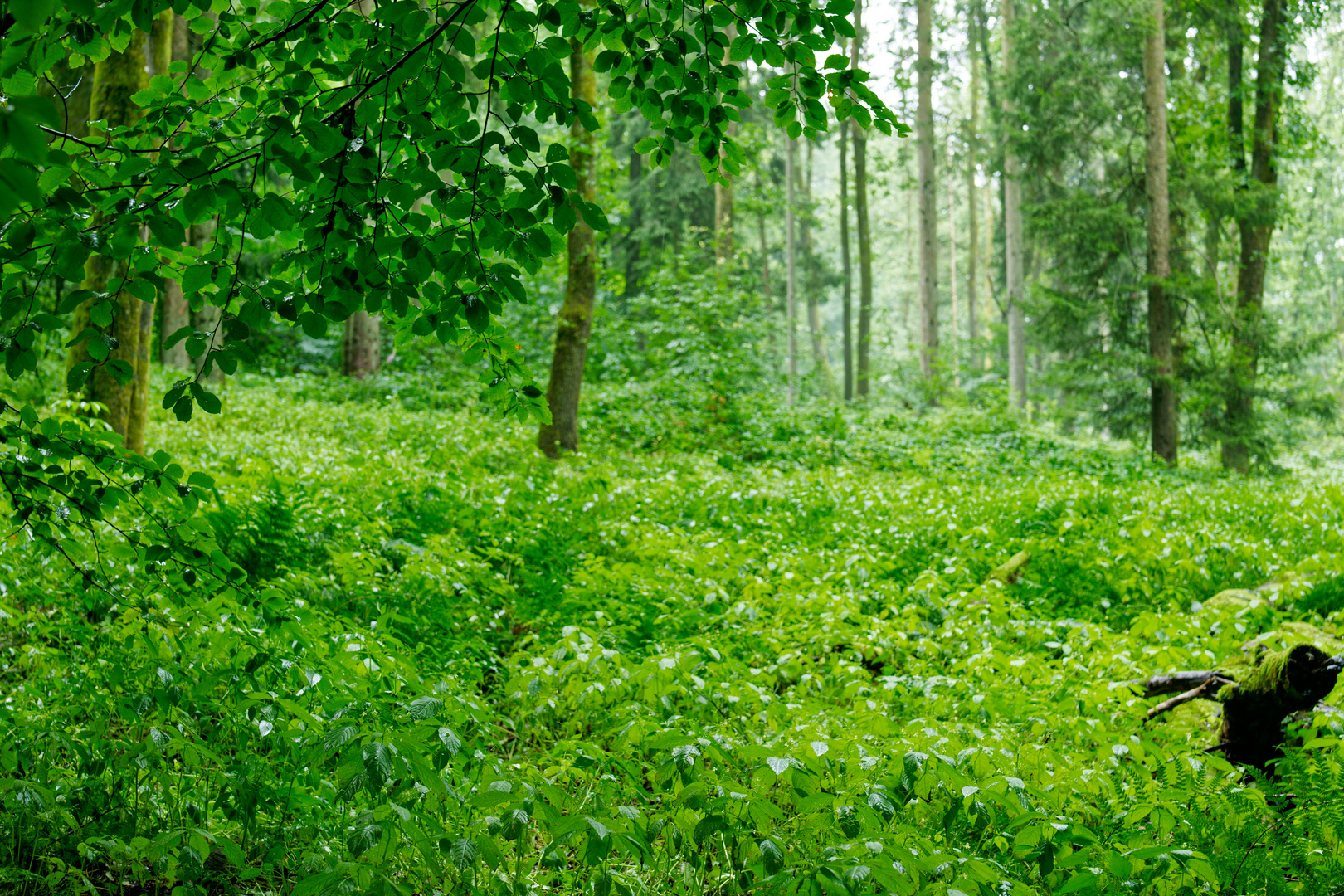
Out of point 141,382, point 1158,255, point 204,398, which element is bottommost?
point 204,398

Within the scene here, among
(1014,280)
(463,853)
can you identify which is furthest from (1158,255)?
(463,853)

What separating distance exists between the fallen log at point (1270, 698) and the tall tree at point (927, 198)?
1771cm

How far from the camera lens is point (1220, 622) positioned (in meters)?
5.12

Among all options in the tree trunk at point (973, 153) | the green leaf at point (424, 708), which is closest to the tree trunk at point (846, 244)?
the tree trunk at point (973, 153)

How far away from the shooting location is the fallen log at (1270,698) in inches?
149

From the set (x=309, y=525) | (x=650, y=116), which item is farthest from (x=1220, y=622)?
(x=309, y=525)

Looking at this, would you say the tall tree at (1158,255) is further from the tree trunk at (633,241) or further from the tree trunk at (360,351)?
the tree trunk at (360,351)

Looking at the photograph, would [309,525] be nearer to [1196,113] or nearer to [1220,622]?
[1220,622]

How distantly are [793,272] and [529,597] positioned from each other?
22.1m

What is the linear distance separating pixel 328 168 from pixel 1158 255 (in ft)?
52.8

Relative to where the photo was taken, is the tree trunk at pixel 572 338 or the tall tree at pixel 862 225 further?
the tall tree at pixel 862 225

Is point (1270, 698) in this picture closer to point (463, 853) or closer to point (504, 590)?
point (463, 853)

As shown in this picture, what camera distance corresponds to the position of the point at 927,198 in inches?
851

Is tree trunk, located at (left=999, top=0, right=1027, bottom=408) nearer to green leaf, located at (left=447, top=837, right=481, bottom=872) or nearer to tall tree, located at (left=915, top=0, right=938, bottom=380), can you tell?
tall tree, located at (left=915, top=0, right=938, bottom=380)
